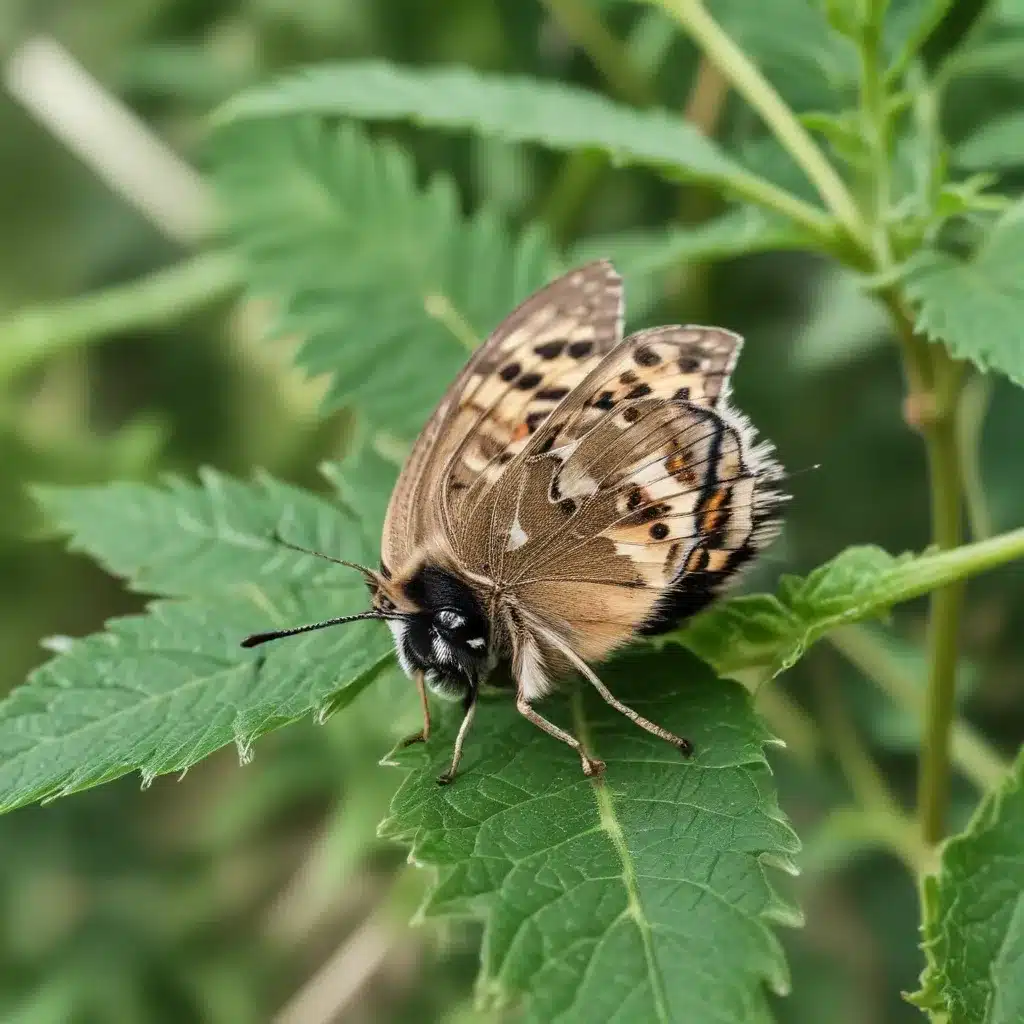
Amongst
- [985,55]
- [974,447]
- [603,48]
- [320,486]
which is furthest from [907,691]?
[320,486]

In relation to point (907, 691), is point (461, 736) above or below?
above

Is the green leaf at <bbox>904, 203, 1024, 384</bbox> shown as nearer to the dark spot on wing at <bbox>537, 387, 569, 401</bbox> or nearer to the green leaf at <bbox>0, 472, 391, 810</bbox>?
the dark spot on wing at <bbox>537, 387, 569, 401</bbox>

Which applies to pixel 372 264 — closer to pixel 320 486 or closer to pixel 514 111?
pixel 514 111

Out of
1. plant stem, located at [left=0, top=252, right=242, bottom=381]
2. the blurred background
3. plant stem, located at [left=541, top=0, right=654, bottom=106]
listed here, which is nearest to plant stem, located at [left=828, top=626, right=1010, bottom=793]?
the blurred background

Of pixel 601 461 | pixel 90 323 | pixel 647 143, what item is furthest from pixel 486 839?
pixel 90 323

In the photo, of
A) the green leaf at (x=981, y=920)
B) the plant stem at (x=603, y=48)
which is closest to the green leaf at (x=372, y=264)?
the plant stem at (x=603, y=48)

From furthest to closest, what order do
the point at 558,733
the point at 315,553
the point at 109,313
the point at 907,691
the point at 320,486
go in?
1. the point at 320,486
2. the point at 109,313
3. the point at 907,691
4. the point at 315,553
5. the point at 558,733
